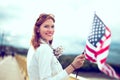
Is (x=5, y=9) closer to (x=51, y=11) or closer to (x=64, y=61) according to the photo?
(x=51, y=11)

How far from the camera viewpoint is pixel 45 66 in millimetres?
2742

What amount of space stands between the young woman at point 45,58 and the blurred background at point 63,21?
7.1 inches

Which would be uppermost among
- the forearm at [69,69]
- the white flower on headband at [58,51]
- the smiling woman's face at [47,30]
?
the smiling woman's face at [47,30]

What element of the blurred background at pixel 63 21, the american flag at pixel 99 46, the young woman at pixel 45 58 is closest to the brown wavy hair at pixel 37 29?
the young woman at pixel 45 58

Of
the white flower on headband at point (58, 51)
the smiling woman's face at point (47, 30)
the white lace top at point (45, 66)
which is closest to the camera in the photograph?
the white lace top at point (45, 66)

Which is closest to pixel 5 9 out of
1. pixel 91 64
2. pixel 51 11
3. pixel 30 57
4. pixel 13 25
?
pixel 13 25

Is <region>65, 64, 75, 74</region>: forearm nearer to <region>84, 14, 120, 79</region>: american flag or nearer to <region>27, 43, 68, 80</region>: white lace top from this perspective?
<region>27, 43, 68, 80</region>: white lace top

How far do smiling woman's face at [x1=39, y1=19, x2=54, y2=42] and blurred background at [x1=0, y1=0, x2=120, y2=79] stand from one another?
0.53 feet

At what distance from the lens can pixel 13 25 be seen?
338 cm

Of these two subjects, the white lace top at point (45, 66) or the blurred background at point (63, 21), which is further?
the blurred background at point (63, 21)

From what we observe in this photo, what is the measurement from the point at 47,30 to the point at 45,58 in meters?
0.23

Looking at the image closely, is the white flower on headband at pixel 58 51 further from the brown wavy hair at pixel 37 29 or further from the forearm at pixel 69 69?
the forearm at pixel 69 69

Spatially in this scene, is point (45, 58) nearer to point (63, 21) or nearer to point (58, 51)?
point (58, 51)

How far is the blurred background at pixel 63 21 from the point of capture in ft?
10.0
